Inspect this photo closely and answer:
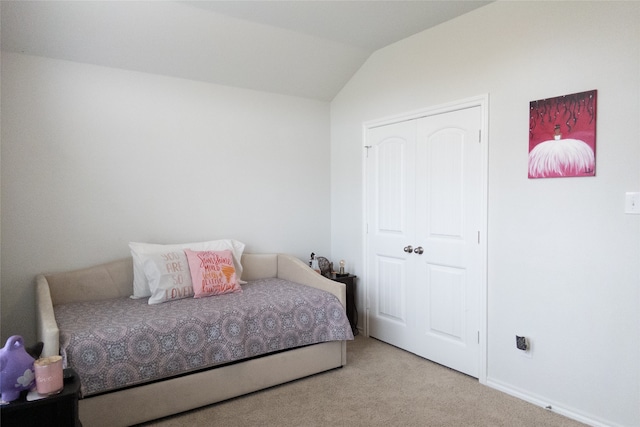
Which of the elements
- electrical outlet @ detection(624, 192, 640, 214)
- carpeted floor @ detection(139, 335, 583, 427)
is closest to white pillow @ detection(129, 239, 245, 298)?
carpeted floor @ detection(139, 335, 583, 427)

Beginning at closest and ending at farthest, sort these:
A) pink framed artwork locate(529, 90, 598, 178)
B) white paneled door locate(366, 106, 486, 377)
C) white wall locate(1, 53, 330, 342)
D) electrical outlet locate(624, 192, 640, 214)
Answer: electrical outlet locate(624, 192, 640, 214) → pink framed artwork locate(529, 90, 598, 178) → white wall locate(1, 53, 330, 342) → white paneled door locate(366, 106, 486, 377)

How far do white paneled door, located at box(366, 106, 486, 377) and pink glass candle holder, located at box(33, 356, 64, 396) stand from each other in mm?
2440

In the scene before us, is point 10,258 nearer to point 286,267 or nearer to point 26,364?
point 26,364

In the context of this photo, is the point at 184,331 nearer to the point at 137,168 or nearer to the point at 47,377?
the point at 47,377

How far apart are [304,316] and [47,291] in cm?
161

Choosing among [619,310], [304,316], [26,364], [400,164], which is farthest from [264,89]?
[619,310]

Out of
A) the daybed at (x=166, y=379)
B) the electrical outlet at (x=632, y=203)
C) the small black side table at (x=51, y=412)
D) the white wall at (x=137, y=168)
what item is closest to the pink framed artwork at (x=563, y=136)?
the electrical outlet at (x=632, y=203)

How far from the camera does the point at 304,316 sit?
282 centimetres

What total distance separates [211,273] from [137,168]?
1.02 metres

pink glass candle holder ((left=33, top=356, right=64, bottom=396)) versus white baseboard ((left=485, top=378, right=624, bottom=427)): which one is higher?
pink glass candle holder ((left=33, top=356, right=64, bottom=396))

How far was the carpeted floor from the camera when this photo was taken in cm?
229

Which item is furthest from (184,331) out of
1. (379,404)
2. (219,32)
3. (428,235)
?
(219,32)

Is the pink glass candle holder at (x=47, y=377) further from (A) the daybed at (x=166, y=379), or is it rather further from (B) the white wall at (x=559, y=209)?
(B) the white wall at (x=559, y=209)

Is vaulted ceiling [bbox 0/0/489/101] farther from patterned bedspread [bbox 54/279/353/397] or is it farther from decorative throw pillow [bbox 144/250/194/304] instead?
patterned bedspread [bbox 54/279/353/397]
